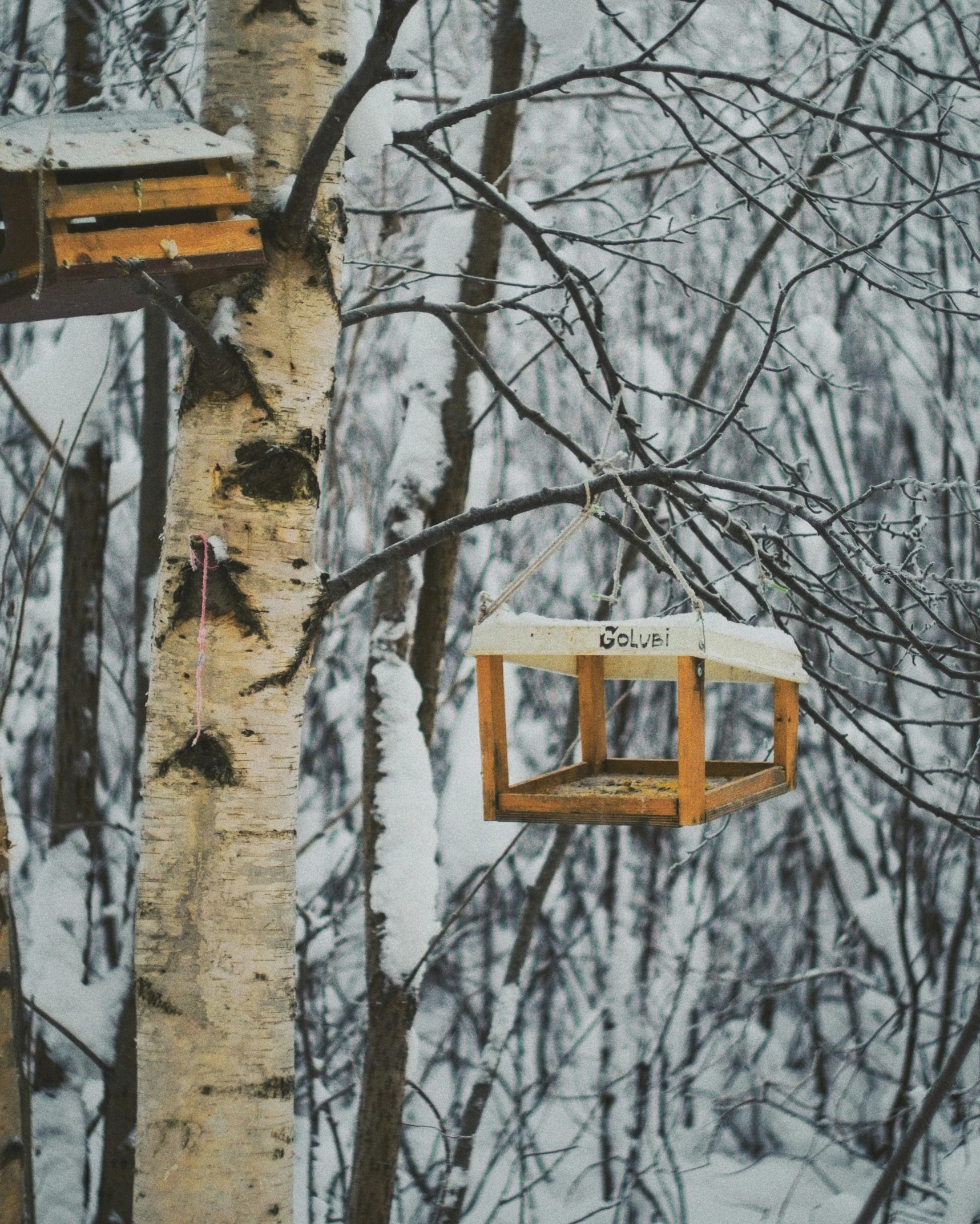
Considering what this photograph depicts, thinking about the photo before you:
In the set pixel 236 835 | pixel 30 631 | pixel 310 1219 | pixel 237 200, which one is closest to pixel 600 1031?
pixel 310 1219

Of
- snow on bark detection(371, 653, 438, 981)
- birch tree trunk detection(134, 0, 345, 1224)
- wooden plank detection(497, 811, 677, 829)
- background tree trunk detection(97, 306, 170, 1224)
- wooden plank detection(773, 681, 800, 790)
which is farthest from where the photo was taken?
background tree trunk detection(97, 306, 170, 1224)

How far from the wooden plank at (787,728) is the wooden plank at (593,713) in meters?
0.41

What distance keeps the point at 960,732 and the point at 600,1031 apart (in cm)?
257

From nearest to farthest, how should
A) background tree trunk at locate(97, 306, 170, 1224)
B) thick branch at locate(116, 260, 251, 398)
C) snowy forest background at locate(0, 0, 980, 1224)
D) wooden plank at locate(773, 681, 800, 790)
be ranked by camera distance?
thick branch at locate(116, 260, 251, 398)
wooden plank at locate(773, 681, 800, 790)
background tree trunk at locate(97, 306, 170, 1224)
snowy forest background at locate(0, 0, 980, 1224)

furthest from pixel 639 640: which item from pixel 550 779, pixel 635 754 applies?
pixel 635 754

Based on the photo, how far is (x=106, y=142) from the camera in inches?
71.2

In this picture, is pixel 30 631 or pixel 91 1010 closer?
pixel 91 1010

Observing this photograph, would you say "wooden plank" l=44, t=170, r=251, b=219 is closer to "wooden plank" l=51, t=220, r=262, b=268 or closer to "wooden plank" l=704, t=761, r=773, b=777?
"wooden plank" l=51, t=220, r=262, b=268

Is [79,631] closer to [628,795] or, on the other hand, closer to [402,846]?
[402,846]

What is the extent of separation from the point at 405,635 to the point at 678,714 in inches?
69.9

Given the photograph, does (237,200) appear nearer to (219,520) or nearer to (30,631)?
(219,520)

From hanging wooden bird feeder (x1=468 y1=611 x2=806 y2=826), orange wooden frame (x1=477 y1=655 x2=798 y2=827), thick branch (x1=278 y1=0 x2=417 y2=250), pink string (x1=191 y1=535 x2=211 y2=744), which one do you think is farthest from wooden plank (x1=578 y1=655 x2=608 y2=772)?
thick branch (x1=278 y1=0 x2=417 y2=250)

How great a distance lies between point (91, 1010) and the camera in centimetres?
443

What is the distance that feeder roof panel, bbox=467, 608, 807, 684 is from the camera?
6.27ft
